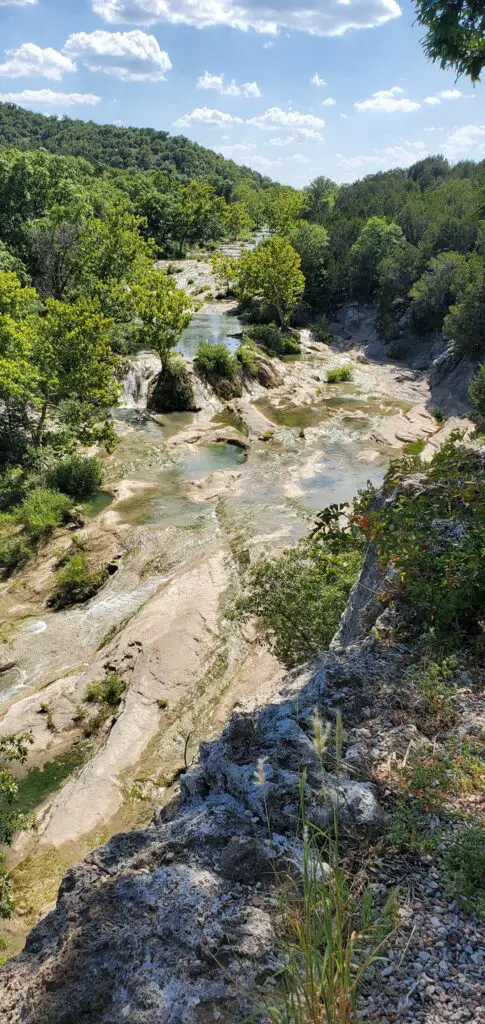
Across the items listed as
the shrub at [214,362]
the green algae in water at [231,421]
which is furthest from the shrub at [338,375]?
the green algae in water at [231,421]

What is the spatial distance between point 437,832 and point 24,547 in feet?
50.0

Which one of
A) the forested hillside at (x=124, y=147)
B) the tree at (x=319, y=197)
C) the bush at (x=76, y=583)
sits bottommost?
the bush at (x=76, y=583)

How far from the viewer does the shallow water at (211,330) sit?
131 ft

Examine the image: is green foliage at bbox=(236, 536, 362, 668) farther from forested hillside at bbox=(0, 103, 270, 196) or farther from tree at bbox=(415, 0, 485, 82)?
forested hillside at bbox=(0, 103, 270, 196)

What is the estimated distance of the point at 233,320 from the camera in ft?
164

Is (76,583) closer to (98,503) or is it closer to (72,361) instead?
(98,503)

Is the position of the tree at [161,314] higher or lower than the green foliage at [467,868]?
higher

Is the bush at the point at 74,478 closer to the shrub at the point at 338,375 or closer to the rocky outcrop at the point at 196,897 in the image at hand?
the rocky outcrop at the point at 196,897

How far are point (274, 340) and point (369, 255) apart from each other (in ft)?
52.9

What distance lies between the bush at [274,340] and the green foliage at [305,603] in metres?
32.5

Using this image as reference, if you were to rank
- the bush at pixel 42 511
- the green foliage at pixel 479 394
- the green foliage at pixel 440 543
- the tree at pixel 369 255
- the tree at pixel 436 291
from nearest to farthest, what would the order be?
the green foliage at pixel 440 543 < the bush at pixel 42 511 < the green foliage at pixel 479 394 < the tree at pixel 436 291 < the tree at pixel 369 255

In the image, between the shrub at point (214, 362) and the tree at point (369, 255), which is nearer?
the shrub at point (214, 362)

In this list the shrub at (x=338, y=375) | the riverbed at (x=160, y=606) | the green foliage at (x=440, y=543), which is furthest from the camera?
the shrub at (x=338, y=375)

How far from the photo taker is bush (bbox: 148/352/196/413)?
1174 inches
